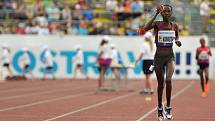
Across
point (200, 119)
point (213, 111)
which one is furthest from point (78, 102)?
point (200, 119)

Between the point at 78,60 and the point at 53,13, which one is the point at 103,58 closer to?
the point at 78,60

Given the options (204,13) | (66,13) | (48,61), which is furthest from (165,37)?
(66,13)

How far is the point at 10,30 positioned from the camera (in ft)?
124

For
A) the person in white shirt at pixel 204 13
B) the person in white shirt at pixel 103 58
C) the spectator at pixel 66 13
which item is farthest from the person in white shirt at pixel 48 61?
the person in white shirt at pixel 103 58

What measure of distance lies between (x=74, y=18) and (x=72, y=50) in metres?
2.51

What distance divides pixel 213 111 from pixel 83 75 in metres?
20.9

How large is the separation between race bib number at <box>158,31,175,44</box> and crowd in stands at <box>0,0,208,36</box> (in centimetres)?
2355

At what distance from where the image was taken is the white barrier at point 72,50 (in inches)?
1436

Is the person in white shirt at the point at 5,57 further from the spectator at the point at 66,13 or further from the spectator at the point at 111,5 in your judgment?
the spectator at the point at 111,5

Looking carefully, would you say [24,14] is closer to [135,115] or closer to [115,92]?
[115,92]

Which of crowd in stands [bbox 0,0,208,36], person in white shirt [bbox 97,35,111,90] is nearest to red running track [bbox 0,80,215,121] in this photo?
person in white shirt [bbox 97,35,111,90]

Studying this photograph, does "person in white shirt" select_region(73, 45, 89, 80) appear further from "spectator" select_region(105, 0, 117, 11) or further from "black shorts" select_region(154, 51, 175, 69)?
"black shorts" select_region(154, 51, 175, 69)

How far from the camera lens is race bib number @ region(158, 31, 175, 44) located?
13398mm

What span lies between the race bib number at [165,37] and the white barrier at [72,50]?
23088mm
